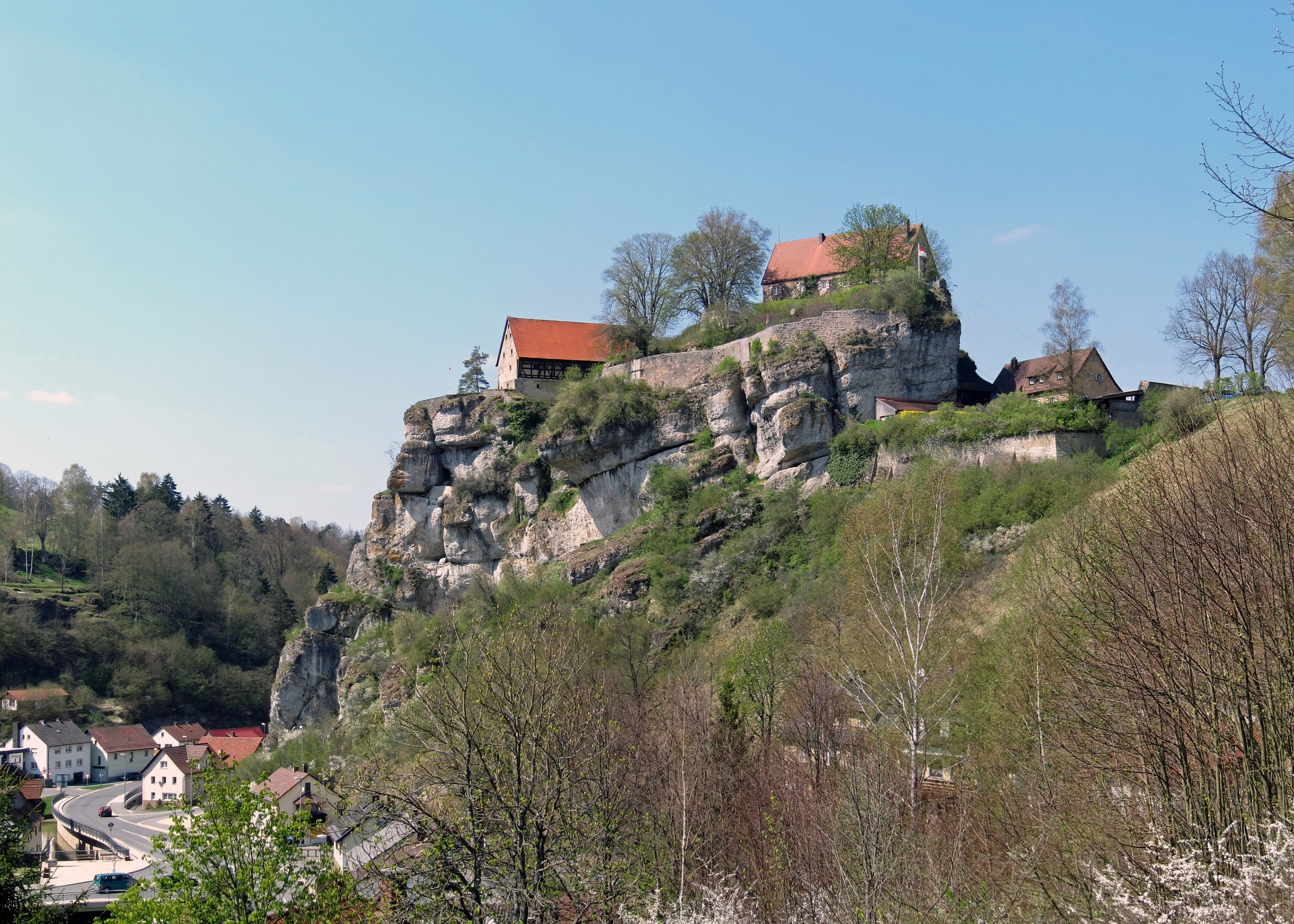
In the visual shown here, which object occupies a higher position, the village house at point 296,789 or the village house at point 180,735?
the village house at point 296,789

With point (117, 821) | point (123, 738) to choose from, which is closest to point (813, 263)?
point (117, 821)

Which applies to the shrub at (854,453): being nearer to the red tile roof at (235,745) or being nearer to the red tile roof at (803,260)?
the red tile roof at (803,260)

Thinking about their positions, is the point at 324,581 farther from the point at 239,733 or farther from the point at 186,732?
the point at 186,732

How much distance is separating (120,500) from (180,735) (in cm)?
3078

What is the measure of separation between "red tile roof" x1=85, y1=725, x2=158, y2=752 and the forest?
4.61m

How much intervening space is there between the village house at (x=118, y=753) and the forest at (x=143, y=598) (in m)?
5.08

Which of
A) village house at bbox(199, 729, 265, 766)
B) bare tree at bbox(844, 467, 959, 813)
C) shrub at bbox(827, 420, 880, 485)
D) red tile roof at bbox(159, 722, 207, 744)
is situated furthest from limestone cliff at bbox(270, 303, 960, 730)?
red tile roof at bbox(159, 722, 207, 744)

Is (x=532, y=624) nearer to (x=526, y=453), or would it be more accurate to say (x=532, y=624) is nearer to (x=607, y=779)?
(x=607, y=779)

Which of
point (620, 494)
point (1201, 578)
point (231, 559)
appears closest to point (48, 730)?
point (231, 559)

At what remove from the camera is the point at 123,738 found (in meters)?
64.9

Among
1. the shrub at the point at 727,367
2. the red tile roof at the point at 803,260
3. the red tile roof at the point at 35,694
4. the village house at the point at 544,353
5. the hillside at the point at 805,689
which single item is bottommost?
the red tile roof at the point at 35,694

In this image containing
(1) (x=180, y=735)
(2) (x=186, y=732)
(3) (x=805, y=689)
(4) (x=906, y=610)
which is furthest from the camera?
(2) (x=186, y=732)

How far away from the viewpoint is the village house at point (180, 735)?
64688 millimetres

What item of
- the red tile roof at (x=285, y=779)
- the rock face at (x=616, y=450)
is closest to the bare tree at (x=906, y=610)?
the rock face at (x=616, y=450)
